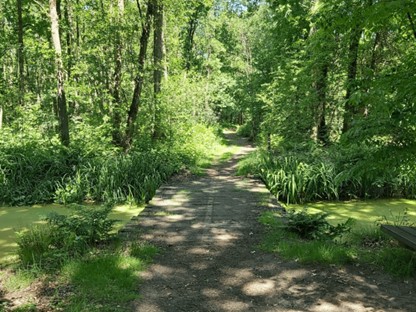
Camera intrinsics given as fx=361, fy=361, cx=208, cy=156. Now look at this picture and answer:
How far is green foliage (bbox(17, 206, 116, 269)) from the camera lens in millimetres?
4203

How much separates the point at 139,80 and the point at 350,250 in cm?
792

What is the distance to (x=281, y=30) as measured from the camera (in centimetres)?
1460

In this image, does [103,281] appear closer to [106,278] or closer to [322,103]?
[106,278]

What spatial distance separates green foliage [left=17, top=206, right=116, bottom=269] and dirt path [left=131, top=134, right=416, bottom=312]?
0.69m

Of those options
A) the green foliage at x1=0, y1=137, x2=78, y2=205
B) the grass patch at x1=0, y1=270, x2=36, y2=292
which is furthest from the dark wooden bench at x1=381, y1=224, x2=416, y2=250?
the green foliage at x1=0, y1=137, x2=78, y2=205

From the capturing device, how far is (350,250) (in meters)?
4.35

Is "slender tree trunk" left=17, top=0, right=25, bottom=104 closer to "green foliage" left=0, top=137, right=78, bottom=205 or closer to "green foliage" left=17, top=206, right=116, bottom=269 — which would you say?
"green foliage" left=0, top=137, right=78, bottom=205

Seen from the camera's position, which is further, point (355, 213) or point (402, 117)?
point (355, 213)

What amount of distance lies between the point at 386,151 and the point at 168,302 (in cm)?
270

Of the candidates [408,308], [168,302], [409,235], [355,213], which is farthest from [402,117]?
[355,213]

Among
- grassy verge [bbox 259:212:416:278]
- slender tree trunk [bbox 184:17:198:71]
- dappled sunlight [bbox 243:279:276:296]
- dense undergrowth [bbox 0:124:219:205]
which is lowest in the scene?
dappled sunlight [bbox 243:279:276:296]

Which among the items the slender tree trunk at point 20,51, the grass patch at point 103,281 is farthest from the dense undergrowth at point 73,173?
the slender tree trunk at point 20,51

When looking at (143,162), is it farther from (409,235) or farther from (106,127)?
(409,235)

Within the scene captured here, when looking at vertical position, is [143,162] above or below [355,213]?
above
